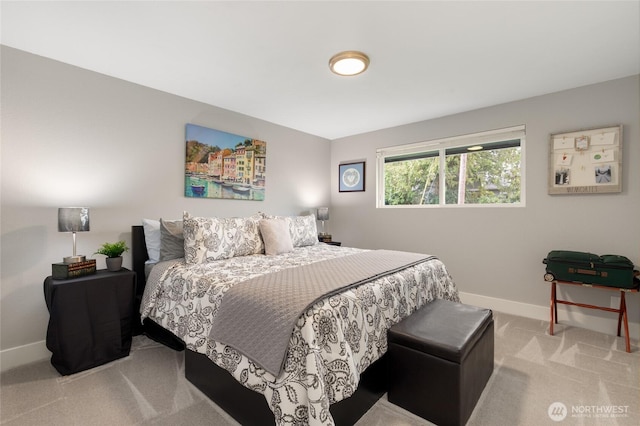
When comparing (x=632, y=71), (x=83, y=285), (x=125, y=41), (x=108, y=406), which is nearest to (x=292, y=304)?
(x=108, y=406)

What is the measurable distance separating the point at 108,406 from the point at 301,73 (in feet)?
9.15

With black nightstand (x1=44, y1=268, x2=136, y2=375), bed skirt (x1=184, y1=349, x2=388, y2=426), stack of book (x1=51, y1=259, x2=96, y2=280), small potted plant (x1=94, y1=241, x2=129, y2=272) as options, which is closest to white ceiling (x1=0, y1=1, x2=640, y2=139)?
small potted plant (x1=94, y1=241, x2=129, y2=272)

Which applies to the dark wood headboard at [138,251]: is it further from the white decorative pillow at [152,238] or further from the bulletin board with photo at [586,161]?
the bulletin board with photo at [586,161]

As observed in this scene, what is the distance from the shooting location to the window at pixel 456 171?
3.36 meters

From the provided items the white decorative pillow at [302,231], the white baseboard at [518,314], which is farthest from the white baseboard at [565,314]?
the white decorative pillow at [302,231]

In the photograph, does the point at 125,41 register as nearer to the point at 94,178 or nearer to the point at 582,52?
the point at 94,178

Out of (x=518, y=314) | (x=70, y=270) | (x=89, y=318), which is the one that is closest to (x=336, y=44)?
(x=70, y=270)

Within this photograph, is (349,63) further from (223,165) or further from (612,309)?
(612,309)

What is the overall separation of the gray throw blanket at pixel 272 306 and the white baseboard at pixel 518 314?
178cm

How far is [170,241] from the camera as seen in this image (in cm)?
257

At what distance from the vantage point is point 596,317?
2.78m

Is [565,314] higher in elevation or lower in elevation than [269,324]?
lower

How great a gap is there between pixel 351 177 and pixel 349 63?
2.48 metres

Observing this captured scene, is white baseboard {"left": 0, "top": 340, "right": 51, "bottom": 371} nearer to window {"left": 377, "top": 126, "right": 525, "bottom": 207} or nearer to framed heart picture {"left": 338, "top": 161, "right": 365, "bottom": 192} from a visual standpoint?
framed heart picture {"left": 338, "top": 161, "right": 365, "bottom": 192}
